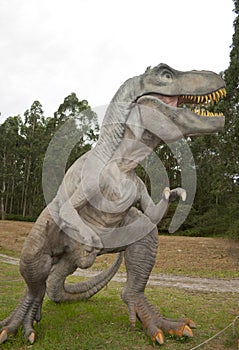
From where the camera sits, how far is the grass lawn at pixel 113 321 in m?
3.36

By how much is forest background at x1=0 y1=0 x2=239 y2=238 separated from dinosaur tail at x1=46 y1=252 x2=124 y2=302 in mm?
1488

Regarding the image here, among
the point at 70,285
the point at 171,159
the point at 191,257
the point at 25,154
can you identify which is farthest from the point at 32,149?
the point at 70,285

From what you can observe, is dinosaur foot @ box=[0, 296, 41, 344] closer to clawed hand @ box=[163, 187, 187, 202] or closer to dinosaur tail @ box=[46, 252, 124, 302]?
dinosaur tail @ box=[46, 252, 124, 302]

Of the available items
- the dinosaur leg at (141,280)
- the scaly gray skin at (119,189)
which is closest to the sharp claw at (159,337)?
the scaly gray skin at (119,189)

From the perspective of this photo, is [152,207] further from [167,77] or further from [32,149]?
[32,149]

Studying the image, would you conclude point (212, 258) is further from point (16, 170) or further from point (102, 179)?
point (16, 170)

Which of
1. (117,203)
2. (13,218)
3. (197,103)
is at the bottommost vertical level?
(13,218)

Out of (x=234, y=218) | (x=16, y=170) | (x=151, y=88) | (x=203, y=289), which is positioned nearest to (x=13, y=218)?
(x=16, y=170)

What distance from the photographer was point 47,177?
11.9 ft

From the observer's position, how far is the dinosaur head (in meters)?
3.17

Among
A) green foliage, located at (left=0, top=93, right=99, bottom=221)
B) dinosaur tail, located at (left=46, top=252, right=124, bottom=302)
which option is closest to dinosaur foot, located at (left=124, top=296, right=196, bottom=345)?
dinosaur tail, located at (left=46, top=252, right=124, bottom=302)

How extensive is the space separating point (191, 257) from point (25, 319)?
8.98 m

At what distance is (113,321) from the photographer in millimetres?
4164

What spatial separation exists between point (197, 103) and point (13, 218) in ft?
86.8
